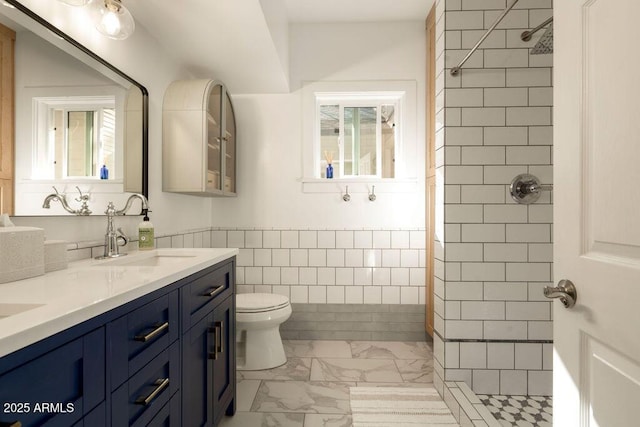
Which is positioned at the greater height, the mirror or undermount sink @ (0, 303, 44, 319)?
the mirror

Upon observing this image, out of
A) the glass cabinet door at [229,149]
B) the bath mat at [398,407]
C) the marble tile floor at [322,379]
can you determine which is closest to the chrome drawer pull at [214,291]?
the marble tile floor at [322,379]

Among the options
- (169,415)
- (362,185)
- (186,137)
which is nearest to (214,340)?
(169,415)

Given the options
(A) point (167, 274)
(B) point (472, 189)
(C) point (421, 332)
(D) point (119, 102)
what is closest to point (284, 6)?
(D) point (119, 102)

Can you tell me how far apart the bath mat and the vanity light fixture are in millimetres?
2189

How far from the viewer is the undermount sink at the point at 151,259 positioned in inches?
62.8

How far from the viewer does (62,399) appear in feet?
2.34

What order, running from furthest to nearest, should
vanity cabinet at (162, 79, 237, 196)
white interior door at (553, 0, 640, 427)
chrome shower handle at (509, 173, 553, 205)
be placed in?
vanity cabinet at (162, 79, 237, 196)
chrome shower handle at (509, 173, 553, 205)
white interior door at (553, 0, 640, 427)

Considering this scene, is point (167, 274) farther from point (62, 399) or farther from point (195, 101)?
point (195, 101)

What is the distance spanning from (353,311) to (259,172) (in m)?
1.46

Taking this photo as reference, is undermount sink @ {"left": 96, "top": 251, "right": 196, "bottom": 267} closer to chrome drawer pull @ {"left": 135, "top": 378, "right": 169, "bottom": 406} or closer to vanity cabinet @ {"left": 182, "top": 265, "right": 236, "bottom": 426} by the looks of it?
vanity cabinet @ {"left": 182, "top": 265, "right": 236, "bottom": 426}

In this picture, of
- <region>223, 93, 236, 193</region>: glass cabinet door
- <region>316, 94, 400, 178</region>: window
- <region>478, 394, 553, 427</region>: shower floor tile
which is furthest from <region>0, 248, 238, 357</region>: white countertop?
<region>316, 94, 400, 178</region>: window

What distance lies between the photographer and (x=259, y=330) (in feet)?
8.25

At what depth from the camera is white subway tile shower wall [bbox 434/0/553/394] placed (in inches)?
81.8

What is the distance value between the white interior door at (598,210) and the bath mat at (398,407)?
105 centimetres
